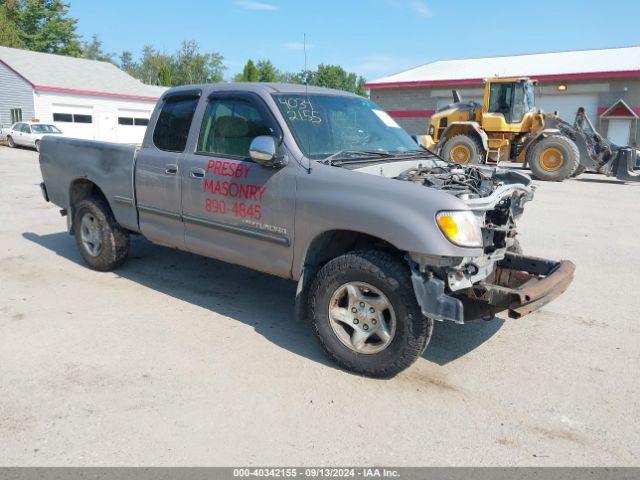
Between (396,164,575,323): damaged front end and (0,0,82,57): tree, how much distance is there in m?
60.7

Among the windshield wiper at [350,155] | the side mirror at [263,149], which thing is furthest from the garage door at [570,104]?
the side mirror at [263,149]

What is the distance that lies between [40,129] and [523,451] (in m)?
30.1

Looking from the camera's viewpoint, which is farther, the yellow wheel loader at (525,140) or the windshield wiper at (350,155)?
the yellow wheel loader at (525,140)

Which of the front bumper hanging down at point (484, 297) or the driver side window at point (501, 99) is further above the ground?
the driver side window at point (501, 99)

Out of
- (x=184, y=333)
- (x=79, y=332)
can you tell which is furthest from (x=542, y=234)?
(x=79, y=332)

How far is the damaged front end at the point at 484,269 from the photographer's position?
11.2 feet

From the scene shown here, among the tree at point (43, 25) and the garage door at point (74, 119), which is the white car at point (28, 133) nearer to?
the garage door at point (74, 119)

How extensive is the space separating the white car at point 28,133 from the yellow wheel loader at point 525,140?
20276mm

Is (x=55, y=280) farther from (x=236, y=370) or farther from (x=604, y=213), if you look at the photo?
(x=604, y=213)

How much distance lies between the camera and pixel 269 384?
3660mm

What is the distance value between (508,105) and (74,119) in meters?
28.1

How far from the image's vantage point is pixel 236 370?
3.85m

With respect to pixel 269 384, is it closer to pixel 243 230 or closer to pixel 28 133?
pixel 243 230

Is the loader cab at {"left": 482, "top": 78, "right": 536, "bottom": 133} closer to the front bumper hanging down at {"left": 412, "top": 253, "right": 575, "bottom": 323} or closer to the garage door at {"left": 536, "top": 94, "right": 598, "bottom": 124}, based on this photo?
the garage door at {"left": 536, "top": 94, "right": 598, "bottom": 124}
